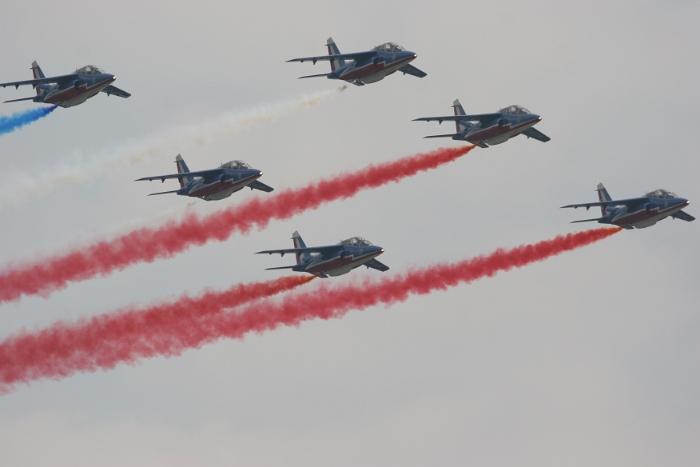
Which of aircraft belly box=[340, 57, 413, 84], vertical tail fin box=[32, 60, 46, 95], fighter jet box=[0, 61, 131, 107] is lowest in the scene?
aircraft belly box=[340, 57, 413, 84]

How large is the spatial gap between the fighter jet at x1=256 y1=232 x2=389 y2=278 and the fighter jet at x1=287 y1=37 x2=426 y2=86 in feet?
37.6

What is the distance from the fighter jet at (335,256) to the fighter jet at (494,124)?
377 inches

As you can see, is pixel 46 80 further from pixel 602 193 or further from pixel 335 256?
pixel 602 193

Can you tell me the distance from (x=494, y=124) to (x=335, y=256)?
48.0 feet

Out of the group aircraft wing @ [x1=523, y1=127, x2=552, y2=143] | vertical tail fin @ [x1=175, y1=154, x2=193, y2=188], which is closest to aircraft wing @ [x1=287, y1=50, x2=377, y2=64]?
vertical tail fin @ [x1=175, y1=154, x2=193, y2=188]

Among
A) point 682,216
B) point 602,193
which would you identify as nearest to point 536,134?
point 602,193

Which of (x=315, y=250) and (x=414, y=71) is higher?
(x=414, y=71)

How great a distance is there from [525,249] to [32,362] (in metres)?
34.1

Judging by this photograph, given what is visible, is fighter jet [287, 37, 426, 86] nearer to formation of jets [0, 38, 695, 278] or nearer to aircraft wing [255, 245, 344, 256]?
formation of jets [0, 38, 695, 278]

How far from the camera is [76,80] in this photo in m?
75.8

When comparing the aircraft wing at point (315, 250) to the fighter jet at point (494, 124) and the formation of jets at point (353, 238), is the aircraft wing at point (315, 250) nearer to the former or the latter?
the formation of jets at point (353, 238)

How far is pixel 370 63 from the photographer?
2990 inches

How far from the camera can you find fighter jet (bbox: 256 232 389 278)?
235 ft

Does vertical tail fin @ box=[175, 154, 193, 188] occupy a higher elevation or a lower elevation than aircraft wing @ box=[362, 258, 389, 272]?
higher
